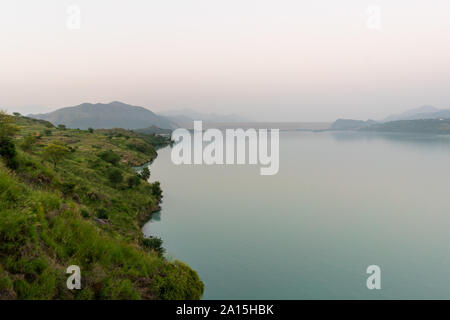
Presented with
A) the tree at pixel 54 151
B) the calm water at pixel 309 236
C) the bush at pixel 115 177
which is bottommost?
the calm water at pixel 309 236

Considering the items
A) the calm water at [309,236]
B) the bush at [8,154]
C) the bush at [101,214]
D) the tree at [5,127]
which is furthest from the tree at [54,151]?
the calm water at [309,236]

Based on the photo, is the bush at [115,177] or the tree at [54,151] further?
the bush at [115,177]

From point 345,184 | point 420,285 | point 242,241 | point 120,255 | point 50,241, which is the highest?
point 345,184

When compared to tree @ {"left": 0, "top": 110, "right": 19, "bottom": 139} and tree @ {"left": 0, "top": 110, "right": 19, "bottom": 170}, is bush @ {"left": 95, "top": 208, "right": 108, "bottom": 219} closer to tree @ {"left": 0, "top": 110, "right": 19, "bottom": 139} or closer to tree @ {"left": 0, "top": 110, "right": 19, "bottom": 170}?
tree @ {"left": 0, "top": 110, "right": 19, "bottom": 170}

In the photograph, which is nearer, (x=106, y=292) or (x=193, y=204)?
(x=106, y=292)

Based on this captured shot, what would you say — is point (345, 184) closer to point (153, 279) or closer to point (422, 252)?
point (422, 252)

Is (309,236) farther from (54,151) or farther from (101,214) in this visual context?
(54,151)

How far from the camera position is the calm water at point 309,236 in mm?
19000

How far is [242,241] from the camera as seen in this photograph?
25891mm

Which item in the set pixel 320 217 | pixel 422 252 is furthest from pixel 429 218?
pixel 320 217

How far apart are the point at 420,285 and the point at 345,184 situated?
115 feet

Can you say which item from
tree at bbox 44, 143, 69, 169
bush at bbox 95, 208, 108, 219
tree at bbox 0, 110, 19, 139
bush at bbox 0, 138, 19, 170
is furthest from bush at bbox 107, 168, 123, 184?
bush at bbox 0, 138, 19, 170

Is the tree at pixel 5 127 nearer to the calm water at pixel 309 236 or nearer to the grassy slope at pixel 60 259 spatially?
the grassy slope at pixel 60 259

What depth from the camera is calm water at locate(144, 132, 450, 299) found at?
1900 centimetres
